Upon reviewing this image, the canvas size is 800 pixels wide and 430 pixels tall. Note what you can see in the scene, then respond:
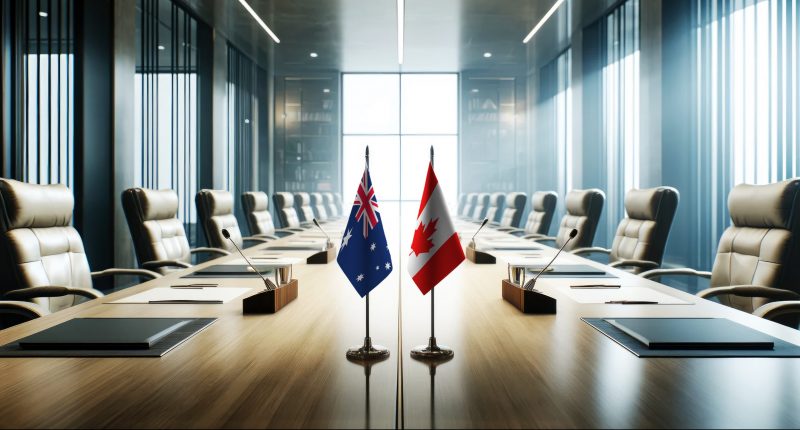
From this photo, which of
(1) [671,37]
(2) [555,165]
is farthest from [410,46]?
(1) [671,37]

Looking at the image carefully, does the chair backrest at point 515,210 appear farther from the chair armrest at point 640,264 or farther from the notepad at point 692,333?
the notepad at point 692,333

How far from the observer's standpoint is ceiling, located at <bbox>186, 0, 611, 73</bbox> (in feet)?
23.9

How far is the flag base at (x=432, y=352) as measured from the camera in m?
1.14

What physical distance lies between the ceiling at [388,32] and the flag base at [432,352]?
6.60 m

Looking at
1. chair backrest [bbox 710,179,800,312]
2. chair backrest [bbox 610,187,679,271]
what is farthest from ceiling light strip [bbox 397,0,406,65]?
chair backrest [bbox 710,179,800,312]

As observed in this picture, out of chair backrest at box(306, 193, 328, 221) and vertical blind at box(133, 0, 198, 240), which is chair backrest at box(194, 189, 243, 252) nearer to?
vertical blind at box(133, 0, 198, 240)

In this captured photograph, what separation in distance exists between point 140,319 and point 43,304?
1246 mm

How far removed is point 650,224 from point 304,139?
881 centimetres

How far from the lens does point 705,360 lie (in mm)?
1119

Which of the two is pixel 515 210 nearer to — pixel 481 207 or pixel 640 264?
pixel 481 207

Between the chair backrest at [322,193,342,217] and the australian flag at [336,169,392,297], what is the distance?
8437mm

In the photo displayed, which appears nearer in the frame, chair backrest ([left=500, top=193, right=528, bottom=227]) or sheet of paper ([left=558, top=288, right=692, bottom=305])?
sheet of paper ([left=558, top=288, right=692, bottom=305])

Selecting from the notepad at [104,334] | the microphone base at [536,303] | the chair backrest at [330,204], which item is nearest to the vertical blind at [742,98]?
the microphone base at [536,303]

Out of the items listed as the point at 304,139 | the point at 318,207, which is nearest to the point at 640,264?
the point at 318,207
